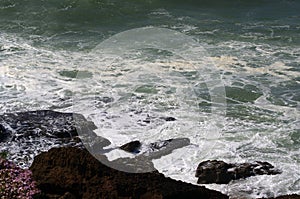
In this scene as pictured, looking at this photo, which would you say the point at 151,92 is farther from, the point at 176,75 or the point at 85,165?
the point at 85,165

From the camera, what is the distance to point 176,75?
50.5 ft

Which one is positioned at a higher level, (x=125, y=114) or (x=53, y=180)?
(x=53, y=180)

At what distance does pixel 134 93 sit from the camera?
45.1 ft

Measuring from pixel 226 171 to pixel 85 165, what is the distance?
9.52ft

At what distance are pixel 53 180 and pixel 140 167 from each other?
1989mm

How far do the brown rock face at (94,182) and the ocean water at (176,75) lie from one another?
202 centimetres

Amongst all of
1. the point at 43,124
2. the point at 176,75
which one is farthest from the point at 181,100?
the point at 43,124

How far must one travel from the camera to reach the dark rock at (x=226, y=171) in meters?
8.81

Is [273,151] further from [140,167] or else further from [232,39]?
[232,39]

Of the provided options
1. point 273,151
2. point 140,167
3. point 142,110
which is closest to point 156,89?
point 142,110

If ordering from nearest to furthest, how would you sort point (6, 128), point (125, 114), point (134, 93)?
1. point (6, 128)
2. point (125, 114)
3. point (134, 93)

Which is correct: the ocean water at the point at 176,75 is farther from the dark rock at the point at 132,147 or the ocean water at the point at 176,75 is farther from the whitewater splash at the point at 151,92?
the dark rock at the point at 132,147

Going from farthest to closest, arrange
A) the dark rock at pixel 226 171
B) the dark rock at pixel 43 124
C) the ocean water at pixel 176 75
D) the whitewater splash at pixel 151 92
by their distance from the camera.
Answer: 1. the whitewater splash at pixel 151 92
2. the ocean water at pixel 176 75
3. the dark rock at pixel 43 124
4. the dark rock at pixel 226 171

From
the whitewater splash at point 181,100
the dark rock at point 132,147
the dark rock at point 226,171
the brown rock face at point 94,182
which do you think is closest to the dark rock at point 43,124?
the whitewater splash at point 181,100
